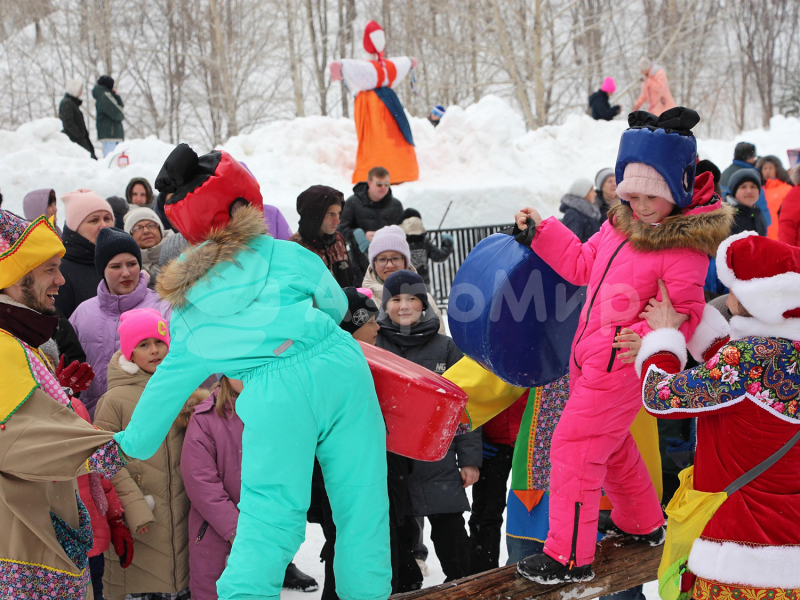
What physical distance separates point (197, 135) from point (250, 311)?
75.5ft

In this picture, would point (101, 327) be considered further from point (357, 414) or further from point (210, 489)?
point (357, 414)

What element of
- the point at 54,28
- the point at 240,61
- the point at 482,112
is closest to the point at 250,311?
the point at 482,112

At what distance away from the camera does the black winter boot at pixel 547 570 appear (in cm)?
271

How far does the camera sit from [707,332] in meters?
2.61

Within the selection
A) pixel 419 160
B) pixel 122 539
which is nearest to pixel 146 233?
pixel 122 539

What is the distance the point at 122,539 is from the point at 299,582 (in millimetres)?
1068

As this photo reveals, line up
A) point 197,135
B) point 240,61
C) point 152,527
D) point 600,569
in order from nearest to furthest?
1. point 600,569
2. point 152,527
3. point 240,61
4. point 197,135

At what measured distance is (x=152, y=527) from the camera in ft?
10.9

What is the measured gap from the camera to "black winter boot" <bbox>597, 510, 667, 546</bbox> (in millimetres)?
2994

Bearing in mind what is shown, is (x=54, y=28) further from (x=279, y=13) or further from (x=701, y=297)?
(x=701, y=297)

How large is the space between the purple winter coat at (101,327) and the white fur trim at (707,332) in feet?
8.45

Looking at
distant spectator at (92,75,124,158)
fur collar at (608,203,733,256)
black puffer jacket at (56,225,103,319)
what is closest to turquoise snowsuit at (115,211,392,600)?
fur collar at (608,203,733,256)

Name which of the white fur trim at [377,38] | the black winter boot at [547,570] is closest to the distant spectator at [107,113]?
the white fur trim at [377,38]

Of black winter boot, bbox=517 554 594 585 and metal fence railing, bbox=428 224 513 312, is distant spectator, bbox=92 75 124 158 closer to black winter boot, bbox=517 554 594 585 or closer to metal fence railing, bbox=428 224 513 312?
metal fence railing, bbox=428 224 513 312
